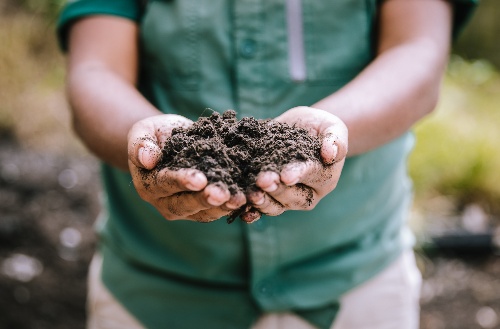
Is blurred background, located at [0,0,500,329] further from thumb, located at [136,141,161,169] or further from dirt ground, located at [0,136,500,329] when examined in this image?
thumb, located at [136,141,161,169]

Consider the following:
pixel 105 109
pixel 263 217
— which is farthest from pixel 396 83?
pixel 105 109

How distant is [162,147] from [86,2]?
611 millimetres

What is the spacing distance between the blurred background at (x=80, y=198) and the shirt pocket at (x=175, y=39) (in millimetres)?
1861

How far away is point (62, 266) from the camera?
10.7 ft

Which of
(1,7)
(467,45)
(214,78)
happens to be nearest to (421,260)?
(214,78)

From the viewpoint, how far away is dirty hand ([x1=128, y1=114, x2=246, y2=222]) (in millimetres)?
1113

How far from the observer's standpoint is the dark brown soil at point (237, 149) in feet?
3.93

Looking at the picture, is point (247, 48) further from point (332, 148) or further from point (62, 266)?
point (62, 266)

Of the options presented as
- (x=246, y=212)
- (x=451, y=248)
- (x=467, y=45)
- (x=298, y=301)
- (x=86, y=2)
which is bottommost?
(x=467, y=45)

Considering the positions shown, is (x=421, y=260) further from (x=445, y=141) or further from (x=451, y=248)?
(x=445, y=141)

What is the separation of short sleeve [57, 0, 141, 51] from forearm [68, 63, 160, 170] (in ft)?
0.49

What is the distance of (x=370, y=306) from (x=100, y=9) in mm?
1143

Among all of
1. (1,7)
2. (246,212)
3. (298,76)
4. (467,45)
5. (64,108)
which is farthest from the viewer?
(467,45)

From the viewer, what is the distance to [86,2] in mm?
1638
